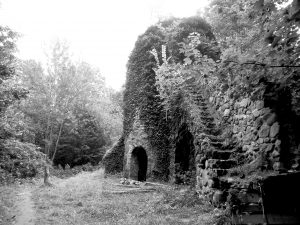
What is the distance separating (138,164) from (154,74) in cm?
504

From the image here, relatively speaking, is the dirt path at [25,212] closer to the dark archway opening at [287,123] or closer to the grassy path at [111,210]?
the grassy path at [111,210]

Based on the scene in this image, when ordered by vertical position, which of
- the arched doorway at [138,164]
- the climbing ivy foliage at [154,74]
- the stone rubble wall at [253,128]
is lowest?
the arched doorway at [138,164]

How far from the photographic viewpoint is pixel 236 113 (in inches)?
283

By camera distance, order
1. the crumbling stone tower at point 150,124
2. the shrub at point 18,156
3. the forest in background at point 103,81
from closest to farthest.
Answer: the forest in background at point 103,81
the shrub at point 18,156
the crumbling stone tower at point 150,124

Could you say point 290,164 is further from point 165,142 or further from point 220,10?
point 165,142

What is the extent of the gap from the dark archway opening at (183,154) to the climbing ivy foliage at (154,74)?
1.46 m

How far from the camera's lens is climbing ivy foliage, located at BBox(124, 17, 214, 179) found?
12812mm

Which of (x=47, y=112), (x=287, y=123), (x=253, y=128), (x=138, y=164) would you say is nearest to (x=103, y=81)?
(x=47, y=112)

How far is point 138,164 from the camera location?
1367 centimetres

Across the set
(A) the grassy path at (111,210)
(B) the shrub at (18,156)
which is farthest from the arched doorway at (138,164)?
(B) the shrub at (18,156)

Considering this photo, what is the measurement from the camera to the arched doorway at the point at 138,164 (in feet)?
43.2

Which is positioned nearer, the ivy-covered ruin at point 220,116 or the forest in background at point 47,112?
the ivy-covered ruin at point 220,116

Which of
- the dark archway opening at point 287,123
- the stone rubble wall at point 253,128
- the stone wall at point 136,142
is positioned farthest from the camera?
the stone wall at point 136,142

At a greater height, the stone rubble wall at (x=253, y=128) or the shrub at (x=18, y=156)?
the stone rubble wall at (x=253, y=128)
